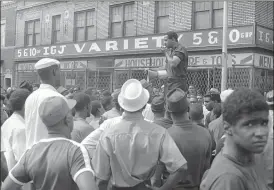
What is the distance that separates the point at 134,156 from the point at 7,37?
2192 centimetres

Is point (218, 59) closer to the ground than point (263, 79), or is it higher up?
higher up

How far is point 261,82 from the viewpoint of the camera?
12.8 metres

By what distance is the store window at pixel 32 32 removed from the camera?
841 inches

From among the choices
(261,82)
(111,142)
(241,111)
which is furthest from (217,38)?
(241,111)

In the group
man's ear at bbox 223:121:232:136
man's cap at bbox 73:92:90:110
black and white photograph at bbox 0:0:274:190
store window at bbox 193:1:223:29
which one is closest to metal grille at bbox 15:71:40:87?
store window at bbox 193:1:223:29

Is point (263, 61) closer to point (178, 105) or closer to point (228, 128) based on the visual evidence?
point (178, 105)

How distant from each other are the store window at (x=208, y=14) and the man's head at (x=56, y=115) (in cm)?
1216

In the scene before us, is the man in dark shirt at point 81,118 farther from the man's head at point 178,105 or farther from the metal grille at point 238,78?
the metal grille at point 238,78

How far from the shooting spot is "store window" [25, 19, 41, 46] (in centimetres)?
2136

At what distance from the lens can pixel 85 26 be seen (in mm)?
18719

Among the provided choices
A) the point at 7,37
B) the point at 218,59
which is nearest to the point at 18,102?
the point at 218,59

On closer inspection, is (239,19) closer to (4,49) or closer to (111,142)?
(111,142)

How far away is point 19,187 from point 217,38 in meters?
11.7

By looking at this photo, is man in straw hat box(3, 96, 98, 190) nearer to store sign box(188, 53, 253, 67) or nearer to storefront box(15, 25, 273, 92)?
storefront box(15, 25, 273, 92)
